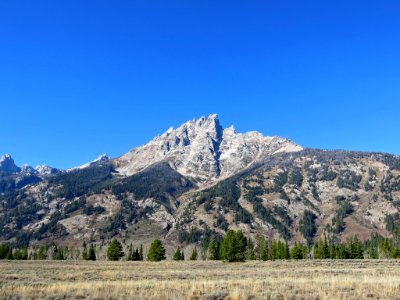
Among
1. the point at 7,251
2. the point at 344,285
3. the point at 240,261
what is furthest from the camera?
the point at 7,251

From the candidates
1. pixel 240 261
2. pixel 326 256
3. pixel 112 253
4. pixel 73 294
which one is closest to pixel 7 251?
pixel 112 253

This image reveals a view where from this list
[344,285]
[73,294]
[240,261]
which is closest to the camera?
[73,294]

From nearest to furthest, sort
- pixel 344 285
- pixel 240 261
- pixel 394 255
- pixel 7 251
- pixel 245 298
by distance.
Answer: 1. pixel 245 298
2. pixel 344 285
3. pixel 240 261
4. pixel 394 255
5. pixel 7 251

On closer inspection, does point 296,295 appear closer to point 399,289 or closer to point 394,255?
point 399,289

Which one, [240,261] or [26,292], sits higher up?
[26,292]

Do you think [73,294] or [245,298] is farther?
[73,294]

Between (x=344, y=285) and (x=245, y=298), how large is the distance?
7909mm

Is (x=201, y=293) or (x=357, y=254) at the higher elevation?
(x=201, y=293)

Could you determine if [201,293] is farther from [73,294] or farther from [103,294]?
[73,294]

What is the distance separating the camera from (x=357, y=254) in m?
127

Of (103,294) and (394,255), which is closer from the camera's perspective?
(103,294)

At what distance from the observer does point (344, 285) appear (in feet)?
72.6

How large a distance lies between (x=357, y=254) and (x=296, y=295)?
4860 inches

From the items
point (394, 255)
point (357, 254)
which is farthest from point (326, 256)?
point (394, 255)
